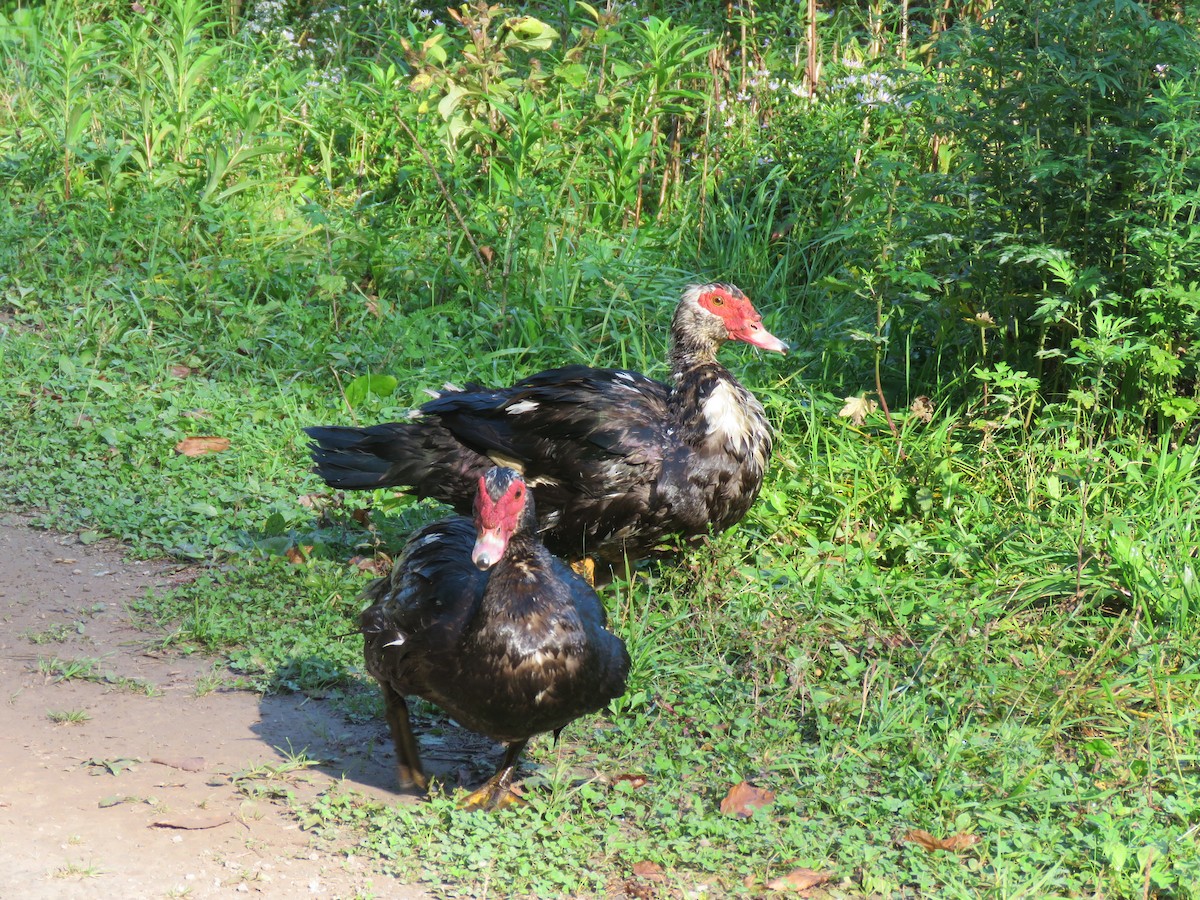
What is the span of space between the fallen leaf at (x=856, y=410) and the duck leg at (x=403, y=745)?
276 cm

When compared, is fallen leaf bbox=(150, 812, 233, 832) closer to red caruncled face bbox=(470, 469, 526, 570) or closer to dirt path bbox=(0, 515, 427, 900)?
dirt path bbox=(0, 515, 427, 900)

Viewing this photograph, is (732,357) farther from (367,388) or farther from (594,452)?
(367,388)

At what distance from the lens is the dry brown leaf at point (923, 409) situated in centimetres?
591

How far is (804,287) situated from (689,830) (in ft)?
13.4

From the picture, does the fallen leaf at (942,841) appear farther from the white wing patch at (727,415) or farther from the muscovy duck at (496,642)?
the white wing patch at (727,415)

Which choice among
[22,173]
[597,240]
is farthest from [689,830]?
[22,173]

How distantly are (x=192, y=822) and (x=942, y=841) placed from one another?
2.15 m

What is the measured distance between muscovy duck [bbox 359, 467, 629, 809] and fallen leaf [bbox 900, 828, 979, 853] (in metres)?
0.97

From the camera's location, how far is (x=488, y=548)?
3688 mm

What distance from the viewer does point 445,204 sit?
8.00m

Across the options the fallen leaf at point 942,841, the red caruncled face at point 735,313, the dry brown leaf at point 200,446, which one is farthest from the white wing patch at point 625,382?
the fallen leaf at point 942,841

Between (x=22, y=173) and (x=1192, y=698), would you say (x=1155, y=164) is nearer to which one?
(x=1192, y=698)

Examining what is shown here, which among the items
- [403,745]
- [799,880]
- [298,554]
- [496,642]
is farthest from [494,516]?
[298,554]

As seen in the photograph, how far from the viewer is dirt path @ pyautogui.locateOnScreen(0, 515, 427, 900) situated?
3443 millimetres
